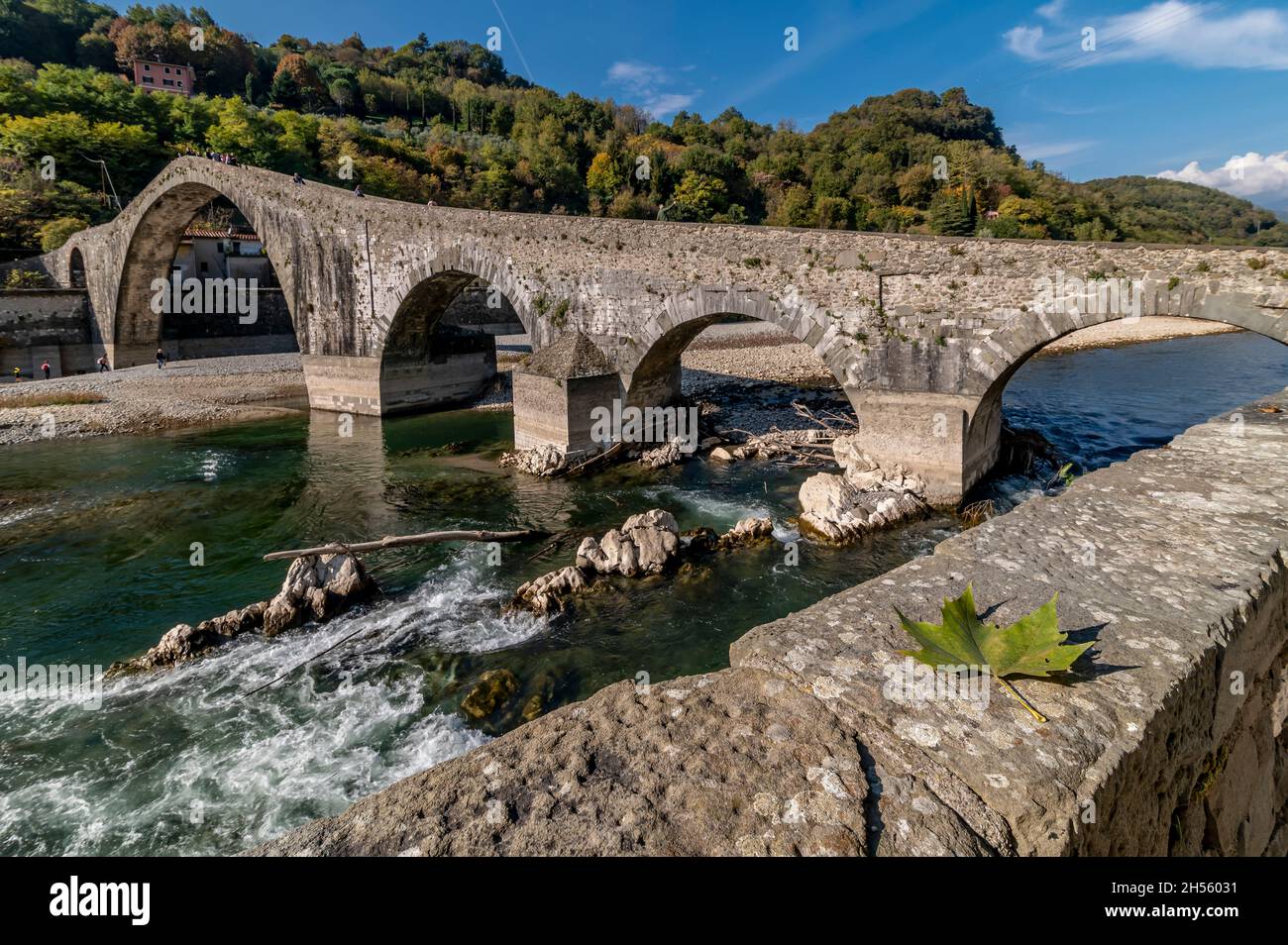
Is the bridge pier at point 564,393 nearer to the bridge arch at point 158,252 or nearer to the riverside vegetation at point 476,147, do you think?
the bridge arch at point 158,252

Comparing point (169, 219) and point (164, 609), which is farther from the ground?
point (169, 219)

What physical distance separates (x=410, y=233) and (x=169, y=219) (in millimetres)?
17449

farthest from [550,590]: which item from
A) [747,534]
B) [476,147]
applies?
[476,147]

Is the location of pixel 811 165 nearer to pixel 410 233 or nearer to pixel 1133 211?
pixel 1133 211

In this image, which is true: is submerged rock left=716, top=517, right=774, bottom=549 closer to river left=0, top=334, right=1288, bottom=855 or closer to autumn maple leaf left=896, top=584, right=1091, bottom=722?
river left=0, top=334, right=1288, bottom=855

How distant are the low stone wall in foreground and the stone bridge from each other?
9.66 m

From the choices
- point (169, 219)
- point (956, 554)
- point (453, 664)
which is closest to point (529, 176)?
point (169, 219)

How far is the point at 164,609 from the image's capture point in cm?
1011

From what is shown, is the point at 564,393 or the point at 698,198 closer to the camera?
the point at 564,393

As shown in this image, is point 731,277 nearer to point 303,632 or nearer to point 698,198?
point 303,632

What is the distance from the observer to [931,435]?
13828 millimetres

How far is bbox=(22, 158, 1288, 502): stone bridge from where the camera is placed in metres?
11.9

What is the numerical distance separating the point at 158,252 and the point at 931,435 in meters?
34.7

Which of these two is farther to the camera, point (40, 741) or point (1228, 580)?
point (40, 741)
